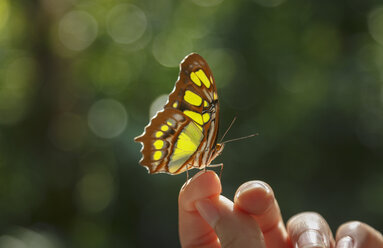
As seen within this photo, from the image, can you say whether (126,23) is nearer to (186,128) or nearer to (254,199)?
(186,128)

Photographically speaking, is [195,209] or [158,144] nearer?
[195,209]

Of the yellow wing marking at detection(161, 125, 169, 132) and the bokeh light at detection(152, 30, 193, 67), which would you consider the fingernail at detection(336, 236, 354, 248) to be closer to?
the yellow wing marking at detection(161, 125, 169, 132)

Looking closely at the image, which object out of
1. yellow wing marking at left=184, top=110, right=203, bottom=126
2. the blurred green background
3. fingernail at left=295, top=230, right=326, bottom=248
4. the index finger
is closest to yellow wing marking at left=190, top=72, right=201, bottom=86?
yellow wing marking at left=184, top=110, right=203, bottom=126

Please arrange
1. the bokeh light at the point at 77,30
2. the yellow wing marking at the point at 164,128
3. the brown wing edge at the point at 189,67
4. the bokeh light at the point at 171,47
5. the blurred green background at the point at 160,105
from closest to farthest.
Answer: the brown wing edge at the point at 189,67 → the yellow wing marking at the point at 164,128 → the blurred green background at the point at 160,105 → the bokeh light at the point at 171,47 → the bokeh light at the point at 77,30

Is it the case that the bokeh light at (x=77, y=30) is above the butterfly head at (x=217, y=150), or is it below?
above

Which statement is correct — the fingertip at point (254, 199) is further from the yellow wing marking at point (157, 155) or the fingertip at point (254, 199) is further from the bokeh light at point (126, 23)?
the bokeh light at point (126, 23)

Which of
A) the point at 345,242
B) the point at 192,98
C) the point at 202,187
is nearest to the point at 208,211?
the point at 202,187

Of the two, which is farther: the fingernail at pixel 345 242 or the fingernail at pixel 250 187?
the fingernail at pixel 345 242

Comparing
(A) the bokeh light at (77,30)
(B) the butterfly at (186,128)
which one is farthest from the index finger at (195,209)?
(A) the bokeh light at (77,30)
